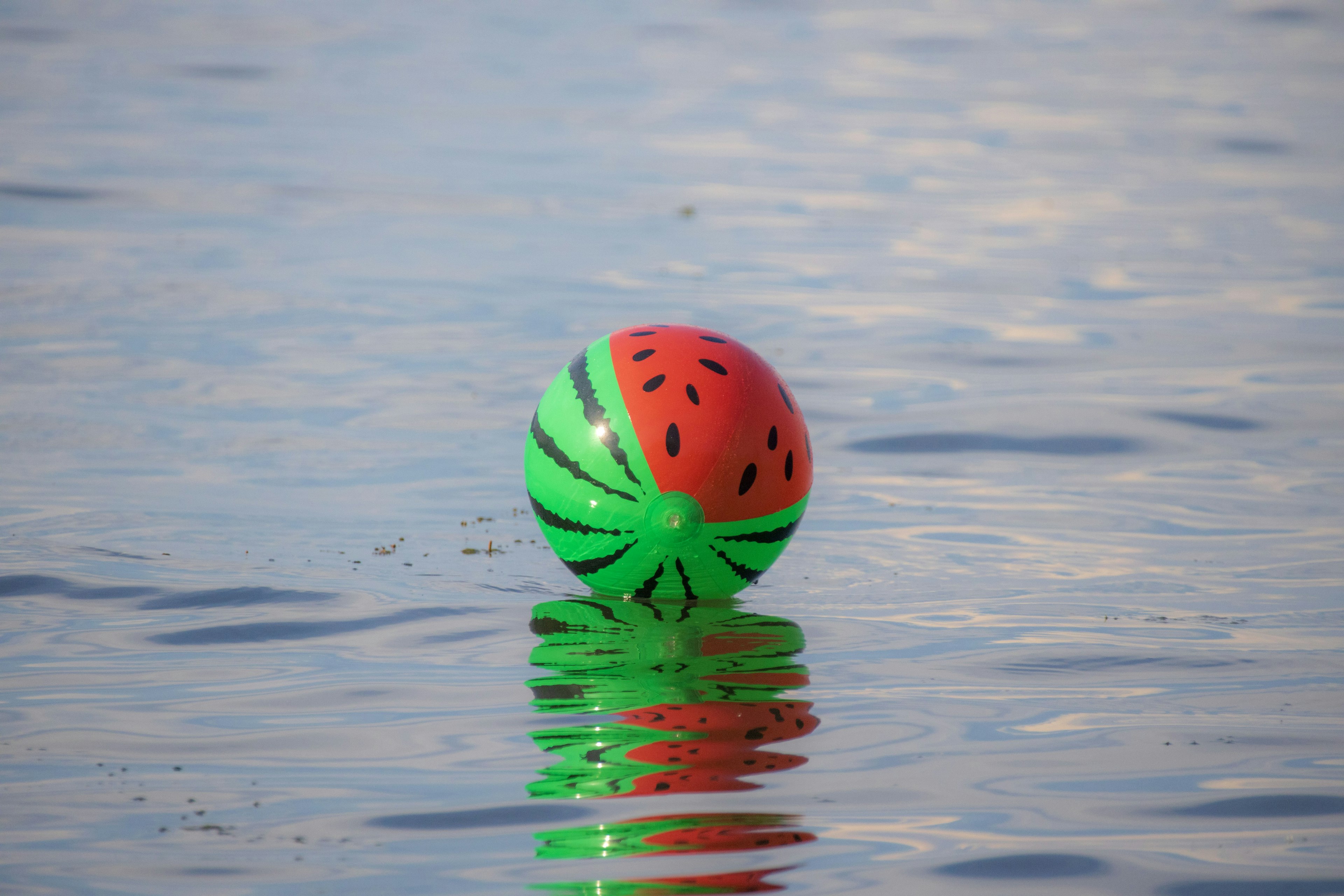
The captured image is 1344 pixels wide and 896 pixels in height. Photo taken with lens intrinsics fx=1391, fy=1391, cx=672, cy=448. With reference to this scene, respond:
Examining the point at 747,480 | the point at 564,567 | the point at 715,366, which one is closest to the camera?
the point at 747,480

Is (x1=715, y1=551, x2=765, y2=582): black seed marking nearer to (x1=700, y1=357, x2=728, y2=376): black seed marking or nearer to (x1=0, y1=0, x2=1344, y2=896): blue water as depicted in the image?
(x1=0, y1=0, x2=1344, y2=896): blue water

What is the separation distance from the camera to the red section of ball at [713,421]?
5398 millimetres

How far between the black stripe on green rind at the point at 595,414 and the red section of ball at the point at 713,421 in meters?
0.09

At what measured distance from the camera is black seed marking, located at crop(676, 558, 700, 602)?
18.3 feet

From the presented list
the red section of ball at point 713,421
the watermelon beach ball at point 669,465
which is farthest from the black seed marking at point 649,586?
the red section of ball at point 713,421

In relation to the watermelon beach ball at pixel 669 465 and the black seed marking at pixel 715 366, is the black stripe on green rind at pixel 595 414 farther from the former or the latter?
the black seed marking at pixel 715 366

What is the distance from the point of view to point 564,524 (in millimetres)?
5660

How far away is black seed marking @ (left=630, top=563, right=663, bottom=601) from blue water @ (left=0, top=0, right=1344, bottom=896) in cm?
12

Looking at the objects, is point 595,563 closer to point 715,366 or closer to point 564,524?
point 564,524

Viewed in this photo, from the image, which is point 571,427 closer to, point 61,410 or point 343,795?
point 343,795

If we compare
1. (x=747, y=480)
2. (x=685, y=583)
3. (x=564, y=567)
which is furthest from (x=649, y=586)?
(x=564, y=567)

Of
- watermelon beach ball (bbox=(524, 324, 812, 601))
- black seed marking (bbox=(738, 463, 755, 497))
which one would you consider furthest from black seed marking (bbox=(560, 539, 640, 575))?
black seed marking (bbox=(738, 463, 755, 497))

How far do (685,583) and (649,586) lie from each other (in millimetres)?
151

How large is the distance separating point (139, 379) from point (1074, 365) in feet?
22.1
